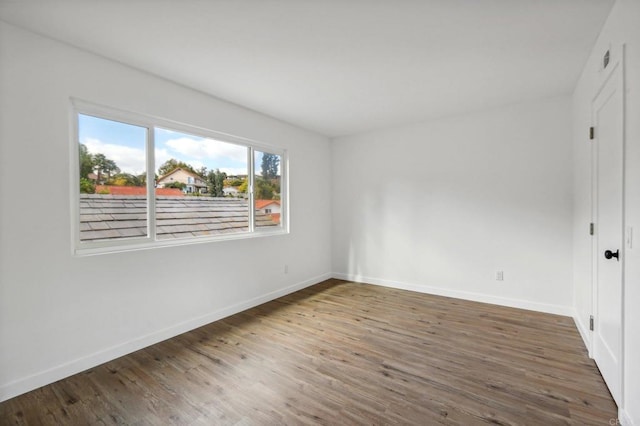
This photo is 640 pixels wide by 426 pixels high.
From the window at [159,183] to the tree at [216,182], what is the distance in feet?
0.04

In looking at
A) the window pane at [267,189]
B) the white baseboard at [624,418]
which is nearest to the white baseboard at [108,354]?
the window pane at [267,189]

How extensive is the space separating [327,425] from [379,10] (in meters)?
2.59

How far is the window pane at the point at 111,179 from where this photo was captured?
2439mm

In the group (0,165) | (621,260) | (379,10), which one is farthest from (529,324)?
(0,165)

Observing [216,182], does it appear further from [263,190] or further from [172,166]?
[263,190]

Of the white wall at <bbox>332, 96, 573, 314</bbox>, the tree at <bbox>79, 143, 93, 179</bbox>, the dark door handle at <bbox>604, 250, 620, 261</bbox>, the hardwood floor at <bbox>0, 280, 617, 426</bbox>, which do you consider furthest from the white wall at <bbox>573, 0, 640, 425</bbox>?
the tree at <bbox>79, 143, 93, 179</bbox>

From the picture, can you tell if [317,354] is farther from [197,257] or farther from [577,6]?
[577,6]

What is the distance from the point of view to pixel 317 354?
101 inches

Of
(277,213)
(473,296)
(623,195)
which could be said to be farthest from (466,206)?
(277,213)

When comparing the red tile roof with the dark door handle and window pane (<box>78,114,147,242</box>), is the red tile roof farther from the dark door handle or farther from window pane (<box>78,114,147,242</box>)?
the dark door handle

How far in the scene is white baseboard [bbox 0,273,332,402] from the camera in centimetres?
203

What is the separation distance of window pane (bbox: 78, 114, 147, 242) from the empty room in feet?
0.06

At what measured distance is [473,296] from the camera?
394cm

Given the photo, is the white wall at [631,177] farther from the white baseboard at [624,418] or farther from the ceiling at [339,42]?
the ceiling at [339,42]
